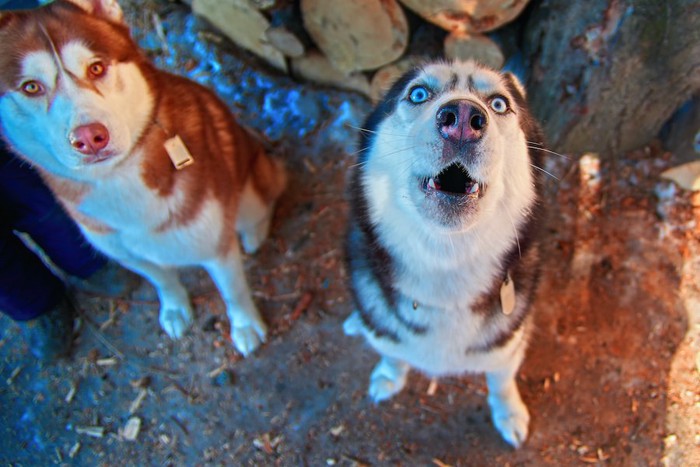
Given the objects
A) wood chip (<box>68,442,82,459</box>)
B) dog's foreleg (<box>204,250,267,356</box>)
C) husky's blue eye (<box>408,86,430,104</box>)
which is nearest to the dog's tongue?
husky's blue eye (<box>408,86,430,104</box>)

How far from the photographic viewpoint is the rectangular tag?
1.95 m

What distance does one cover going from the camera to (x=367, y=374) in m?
2.68

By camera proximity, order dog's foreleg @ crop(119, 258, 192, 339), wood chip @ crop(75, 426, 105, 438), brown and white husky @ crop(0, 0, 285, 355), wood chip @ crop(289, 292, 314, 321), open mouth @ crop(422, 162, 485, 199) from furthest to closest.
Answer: wood chip @ crop(289, 292, 314, 321) < dog's foreleg @ crop(119, 258, 192, 339) < wood chip @ crop(75, 426, 105, 438) < brown and white husky @ crop(0, 0, 285, 355) < open mouth @ crop(422, 162, 485, 199)

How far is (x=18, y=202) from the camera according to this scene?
2.39m

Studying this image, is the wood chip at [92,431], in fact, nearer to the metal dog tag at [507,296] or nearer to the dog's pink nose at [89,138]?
the dog's pink nose at [89,138]

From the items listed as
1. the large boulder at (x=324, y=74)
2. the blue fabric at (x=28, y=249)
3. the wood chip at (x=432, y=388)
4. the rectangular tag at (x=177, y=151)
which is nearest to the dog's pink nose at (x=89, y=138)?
the rectangular tag at (x=177, y=151)

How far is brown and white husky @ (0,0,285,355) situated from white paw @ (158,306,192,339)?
0.83 ft

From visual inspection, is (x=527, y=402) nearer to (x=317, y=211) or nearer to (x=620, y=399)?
(x=620, y=399)

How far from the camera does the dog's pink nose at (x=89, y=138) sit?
1602 millimetres

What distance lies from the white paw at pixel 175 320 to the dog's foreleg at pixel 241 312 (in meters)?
0.24

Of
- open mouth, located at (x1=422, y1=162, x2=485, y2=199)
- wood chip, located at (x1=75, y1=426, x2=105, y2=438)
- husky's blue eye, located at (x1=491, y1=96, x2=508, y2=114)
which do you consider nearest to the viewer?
open mouth, located at (x1=422, y1=162, x2=485, y2=199)

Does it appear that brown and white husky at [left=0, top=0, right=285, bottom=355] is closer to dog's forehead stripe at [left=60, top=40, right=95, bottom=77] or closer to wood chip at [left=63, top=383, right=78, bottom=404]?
dog's forehead stripe at [left=60, top=40, right=95, bottom=77]

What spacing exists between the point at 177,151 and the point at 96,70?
1.31 ft

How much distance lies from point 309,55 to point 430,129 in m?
2.11
